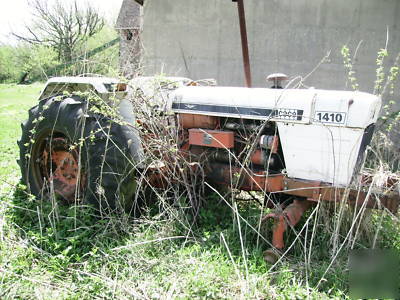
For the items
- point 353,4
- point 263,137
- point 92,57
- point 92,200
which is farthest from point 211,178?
point 353,4

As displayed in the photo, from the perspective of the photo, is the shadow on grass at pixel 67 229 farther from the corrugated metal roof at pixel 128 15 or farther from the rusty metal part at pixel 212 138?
the corrugated metal roof at pixel 128 15

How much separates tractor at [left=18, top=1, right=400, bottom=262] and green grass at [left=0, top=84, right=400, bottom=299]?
20cm

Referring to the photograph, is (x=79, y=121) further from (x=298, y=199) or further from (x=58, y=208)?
(x=298, y=199)

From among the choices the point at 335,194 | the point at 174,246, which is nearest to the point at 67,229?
the point at 174,246

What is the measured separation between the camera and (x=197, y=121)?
3.24m

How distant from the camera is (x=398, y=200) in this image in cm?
259

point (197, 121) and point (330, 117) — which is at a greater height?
point (330, 117)

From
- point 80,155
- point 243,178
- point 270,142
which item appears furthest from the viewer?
point 80,155

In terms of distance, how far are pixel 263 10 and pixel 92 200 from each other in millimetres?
5540

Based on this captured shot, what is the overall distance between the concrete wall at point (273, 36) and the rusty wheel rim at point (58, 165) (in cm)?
345

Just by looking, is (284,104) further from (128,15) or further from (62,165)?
(128,15)

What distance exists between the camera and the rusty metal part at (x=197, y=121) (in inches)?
125

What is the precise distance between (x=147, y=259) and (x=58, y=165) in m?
1.42

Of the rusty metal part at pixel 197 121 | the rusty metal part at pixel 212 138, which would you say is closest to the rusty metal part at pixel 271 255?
the rusty metal part at pixel 212 138
